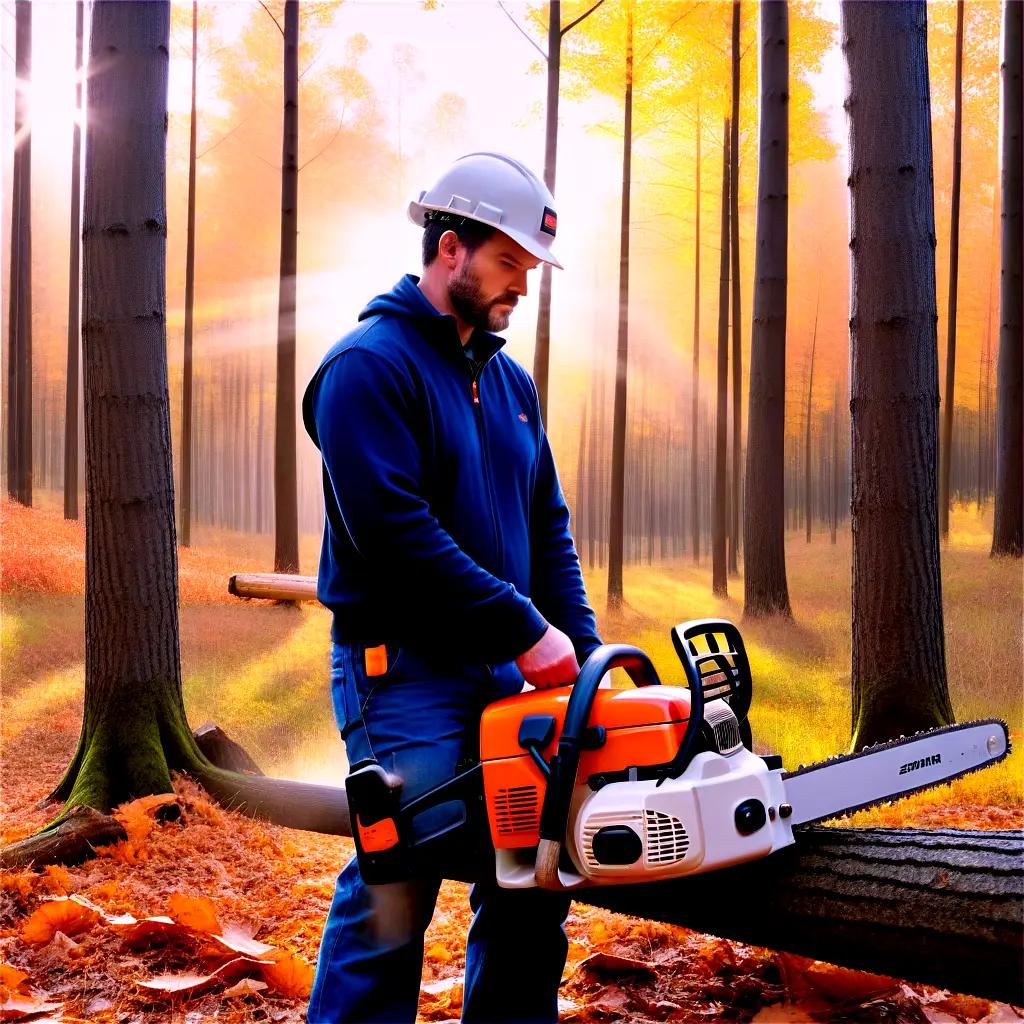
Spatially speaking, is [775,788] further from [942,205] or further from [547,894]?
[942,205]

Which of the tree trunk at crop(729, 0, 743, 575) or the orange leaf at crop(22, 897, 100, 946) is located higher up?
the tree trunk at crop(729, 0, 743, 575)

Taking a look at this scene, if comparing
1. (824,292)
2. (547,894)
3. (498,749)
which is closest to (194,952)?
(547,894)

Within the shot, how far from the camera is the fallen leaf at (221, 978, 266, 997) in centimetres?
268

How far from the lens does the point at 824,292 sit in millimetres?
19766

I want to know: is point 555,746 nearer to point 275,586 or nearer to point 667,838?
point 667,838

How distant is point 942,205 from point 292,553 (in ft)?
39.9

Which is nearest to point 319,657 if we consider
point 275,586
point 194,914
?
point 275,586

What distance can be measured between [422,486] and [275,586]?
324 centimetres

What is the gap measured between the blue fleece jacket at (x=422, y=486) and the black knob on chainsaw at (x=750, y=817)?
527 mm

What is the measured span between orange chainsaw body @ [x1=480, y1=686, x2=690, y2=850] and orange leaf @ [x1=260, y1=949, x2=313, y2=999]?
3.66 ft

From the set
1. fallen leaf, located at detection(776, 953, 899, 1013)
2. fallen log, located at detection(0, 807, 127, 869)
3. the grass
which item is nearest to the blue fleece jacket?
fallen leaf, located at detection(776, 953, 899, 1013)

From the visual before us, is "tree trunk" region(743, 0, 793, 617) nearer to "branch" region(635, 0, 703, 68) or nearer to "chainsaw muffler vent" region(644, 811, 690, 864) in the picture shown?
"branch" region(635, 0, 703, 68)

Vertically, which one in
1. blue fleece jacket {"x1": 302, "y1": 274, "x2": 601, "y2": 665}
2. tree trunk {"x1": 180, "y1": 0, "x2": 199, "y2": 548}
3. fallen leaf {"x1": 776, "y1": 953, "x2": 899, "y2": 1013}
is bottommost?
fallen leaf {"x1": 776, "y1": 953, "x2": 899, "y2": 1013}

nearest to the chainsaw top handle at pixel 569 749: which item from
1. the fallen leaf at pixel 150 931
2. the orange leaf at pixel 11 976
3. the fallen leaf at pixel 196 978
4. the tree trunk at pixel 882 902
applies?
the tree trunk at pixel 882 902
